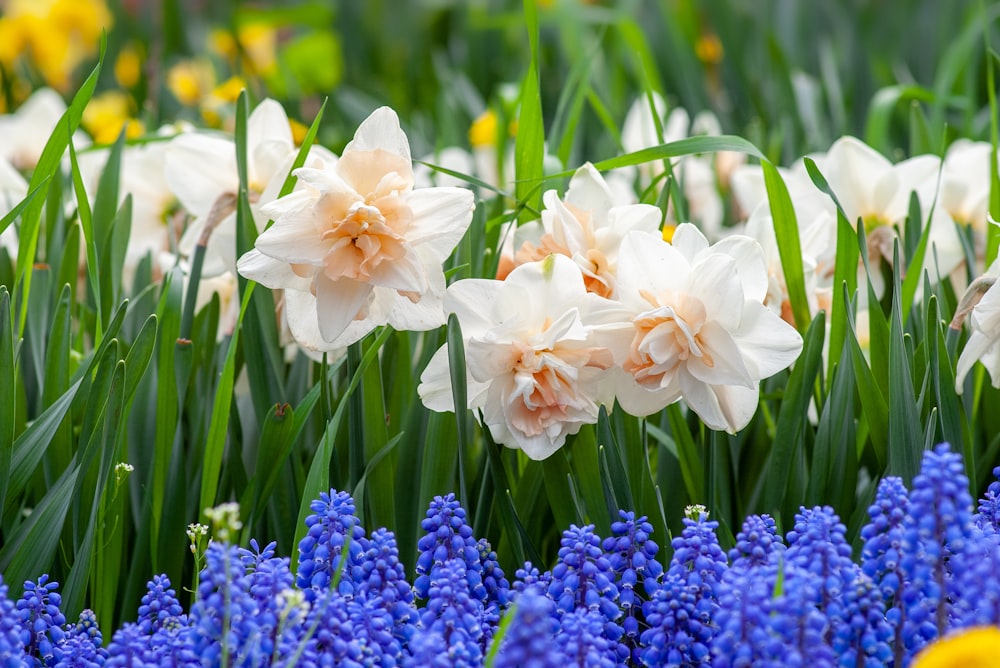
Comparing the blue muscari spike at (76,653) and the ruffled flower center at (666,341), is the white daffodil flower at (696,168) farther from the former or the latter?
the blue muscari spike at (76,653)

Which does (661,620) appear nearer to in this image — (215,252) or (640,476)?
(640,476)

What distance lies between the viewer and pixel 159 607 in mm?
852

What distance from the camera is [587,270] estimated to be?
996mm

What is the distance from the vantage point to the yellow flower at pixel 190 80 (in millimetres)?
3014

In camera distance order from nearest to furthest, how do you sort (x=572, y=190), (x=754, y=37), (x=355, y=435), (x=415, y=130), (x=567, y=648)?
(x=567, y=648), (x=355, y=435), (x=572, y=190), (x=415, y=130), (x=754, y=37)

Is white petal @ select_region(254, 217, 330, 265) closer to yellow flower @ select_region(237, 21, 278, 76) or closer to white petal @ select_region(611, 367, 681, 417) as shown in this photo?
white petal @ select_region(611, 367, 681, 417)

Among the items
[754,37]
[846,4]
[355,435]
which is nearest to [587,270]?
[355,435]

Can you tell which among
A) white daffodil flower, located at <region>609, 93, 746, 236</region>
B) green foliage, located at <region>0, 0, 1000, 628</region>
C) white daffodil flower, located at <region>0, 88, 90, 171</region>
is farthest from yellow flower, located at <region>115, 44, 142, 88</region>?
green foliage, located at <region>0, 0, 1000, 628</region>

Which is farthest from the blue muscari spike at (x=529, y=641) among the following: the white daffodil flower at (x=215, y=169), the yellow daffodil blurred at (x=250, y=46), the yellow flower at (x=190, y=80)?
the yellow flower at (x=190, y=80)

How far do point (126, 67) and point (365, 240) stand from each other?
295cm

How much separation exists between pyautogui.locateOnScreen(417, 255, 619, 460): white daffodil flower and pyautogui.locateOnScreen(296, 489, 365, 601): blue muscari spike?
16 centimetres

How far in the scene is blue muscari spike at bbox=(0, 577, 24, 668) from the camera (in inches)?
28.4

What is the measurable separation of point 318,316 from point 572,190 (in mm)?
367

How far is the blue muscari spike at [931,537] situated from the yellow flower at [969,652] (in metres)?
0.08
